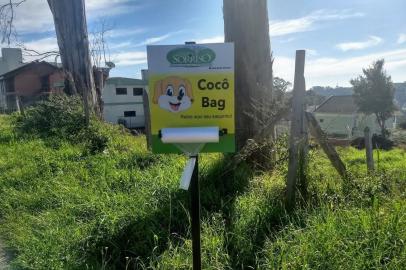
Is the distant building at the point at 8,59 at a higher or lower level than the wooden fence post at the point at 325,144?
higher

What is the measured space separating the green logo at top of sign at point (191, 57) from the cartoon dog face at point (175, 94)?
0.35 feet

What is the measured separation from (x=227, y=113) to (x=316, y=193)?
74.1 inches

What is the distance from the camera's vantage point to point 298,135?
3990mm

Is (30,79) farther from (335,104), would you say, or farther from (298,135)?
(298,135)

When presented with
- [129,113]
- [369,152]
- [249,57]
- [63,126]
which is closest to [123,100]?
[129,113]

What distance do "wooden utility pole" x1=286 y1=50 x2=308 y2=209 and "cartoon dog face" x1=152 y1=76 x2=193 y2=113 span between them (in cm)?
181

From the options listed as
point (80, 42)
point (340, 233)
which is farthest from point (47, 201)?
point (80, 42)

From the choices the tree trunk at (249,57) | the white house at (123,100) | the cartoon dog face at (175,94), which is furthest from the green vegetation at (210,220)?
the white house at (123,100)

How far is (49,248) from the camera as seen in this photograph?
3.32m

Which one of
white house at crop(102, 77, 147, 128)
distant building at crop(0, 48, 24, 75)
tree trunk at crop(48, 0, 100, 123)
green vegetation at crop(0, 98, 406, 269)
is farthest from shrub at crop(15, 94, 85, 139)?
distant building at crop(0, 48, 24, 75)

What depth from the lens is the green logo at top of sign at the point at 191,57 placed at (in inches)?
96.4

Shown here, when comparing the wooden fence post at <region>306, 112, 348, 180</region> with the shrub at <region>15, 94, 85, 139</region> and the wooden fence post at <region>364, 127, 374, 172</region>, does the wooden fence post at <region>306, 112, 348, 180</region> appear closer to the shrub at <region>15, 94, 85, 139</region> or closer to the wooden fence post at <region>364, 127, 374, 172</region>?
the wooden fence post at <region>364, 127, 374, 172</region>

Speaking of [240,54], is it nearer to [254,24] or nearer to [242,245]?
[254,24]

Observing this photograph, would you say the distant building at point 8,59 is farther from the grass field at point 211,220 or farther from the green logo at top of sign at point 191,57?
the green logo at top of sign at point 191,57
